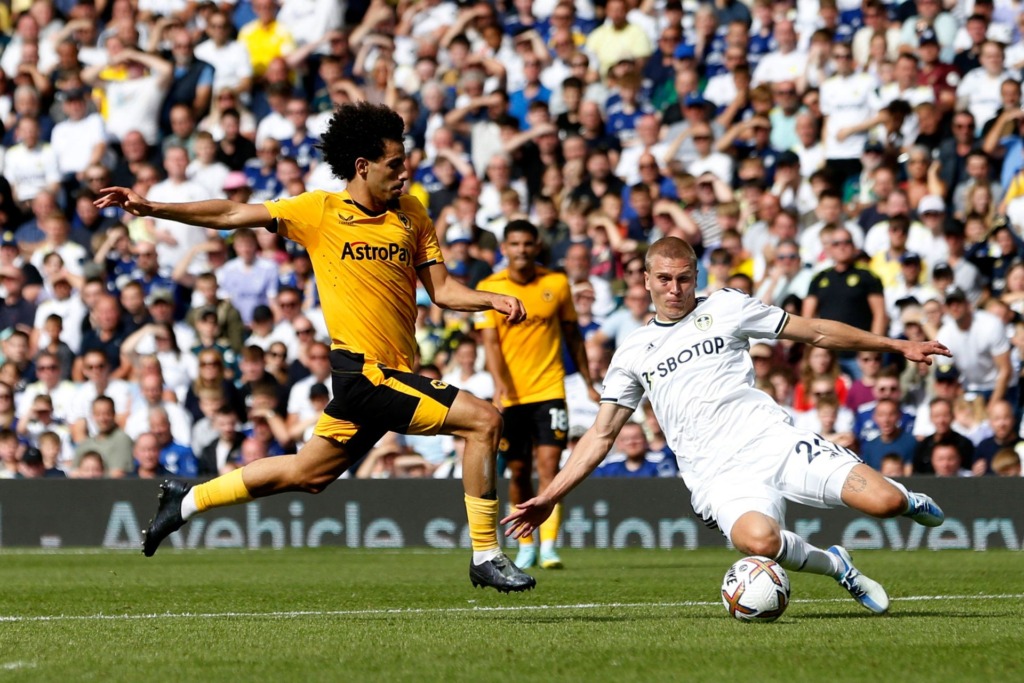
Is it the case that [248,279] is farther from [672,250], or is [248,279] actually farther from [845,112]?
[672,250]

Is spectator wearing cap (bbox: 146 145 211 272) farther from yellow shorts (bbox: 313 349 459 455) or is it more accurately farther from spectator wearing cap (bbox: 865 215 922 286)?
yellow shorts (bbox: 313 349 459 455)

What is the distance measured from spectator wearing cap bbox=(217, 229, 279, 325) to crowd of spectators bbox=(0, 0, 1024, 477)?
0.03m

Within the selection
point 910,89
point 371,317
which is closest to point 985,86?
point 910,89

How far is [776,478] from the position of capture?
27.8ft

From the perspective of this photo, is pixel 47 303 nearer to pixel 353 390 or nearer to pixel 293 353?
pixel 293 353

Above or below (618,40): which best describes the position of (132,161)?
below

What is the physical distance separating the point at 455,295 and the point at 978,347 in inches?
318

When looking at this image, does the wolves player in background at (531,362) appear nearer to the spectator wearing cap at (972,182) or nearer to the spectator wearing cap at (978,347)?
the spectator wearing cap at (978,347)

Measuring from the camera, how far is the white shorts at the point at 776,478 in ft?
27.1

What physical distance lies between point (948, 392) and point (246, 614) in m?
8.36

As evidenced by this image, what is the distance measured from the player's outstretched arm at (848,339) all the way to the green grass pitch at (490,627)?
1.25m

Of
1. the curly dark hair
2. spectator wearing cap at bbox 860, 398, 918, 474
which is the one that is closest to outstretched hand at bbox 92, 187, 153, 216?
the curly dark hair

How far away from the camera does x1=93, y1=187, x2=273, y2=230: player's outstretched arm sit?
8.51m

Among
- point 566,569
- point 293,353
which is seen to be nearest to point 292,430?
point 293,353
